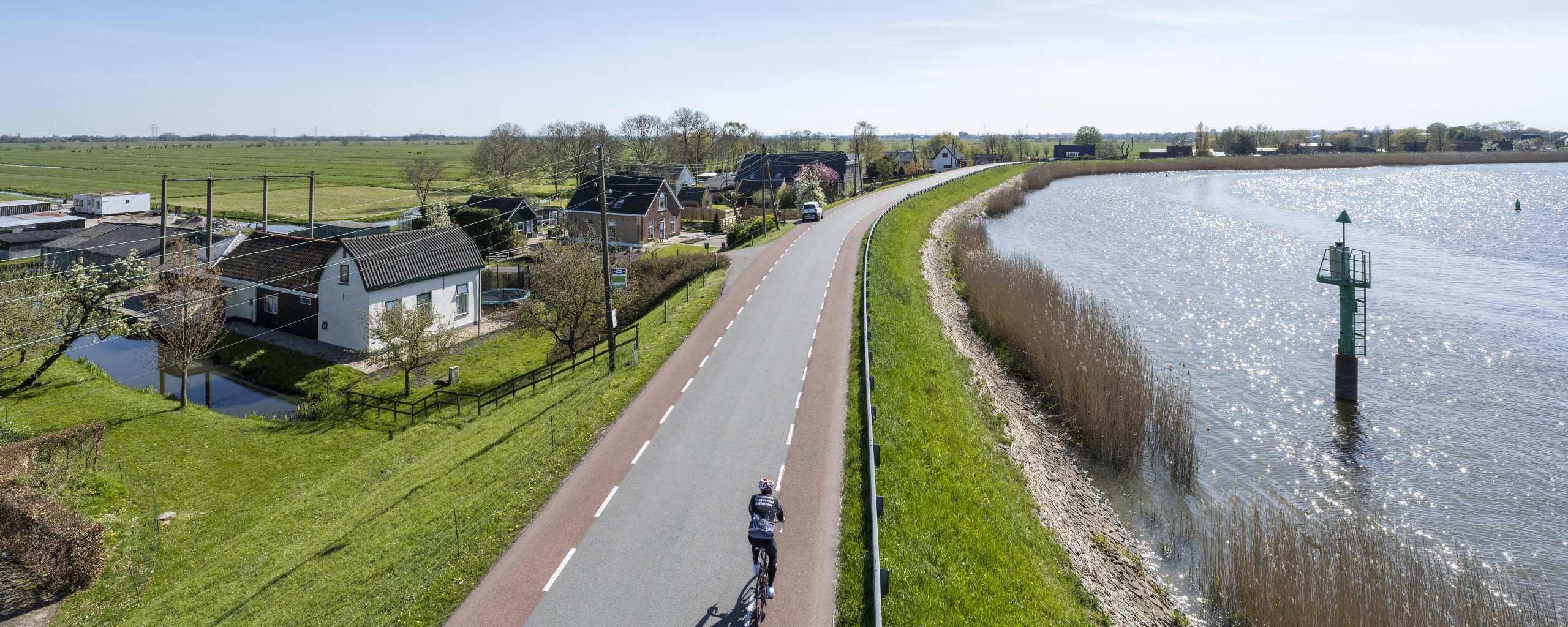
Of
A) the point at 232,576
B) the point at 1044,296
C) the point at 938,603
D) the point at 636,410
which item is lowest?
the point at 232,576

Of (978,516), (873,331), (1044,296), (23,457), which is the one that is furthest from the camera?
(1044,296)

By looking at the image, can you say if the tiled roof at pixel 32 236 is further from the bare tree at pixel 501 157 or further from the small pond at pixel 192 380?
the bare tree at pixel 501 157

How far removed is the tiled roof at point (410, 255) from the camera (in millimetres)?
40062

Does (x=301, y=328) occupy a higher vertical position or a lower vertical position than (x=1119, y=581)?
higher

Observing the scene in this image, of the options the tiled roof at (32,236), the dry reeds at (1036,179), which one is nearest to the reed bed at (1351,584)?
the tiled roof at (32,236)

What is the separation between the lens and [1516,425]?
28.8 m

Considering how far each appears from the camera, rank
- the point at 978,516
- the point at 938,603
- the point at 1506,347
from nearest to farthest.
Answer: the point at 938,603, the point at 978,516, the point at 1506,347

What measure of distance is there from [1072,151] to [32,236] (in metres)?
171

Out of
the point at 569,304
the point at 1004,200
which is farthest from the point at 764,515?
the point at 1004,200

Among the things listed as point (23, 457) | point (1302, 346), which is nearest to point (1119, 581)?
point (1302, 346)

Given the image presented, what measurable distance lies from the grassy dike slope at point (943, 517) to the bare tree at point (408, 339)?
18.1 m

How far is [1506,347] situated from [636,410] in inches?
1553

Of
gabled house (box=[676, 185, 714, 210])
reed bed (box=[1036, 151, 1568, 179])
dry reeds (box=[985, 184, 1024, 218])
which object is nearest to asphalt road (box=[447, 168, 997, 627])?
dry reeds (box=[985, 184, 1024, 218])

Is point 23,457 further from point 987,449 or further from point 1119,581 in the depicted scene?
point 1119,581
